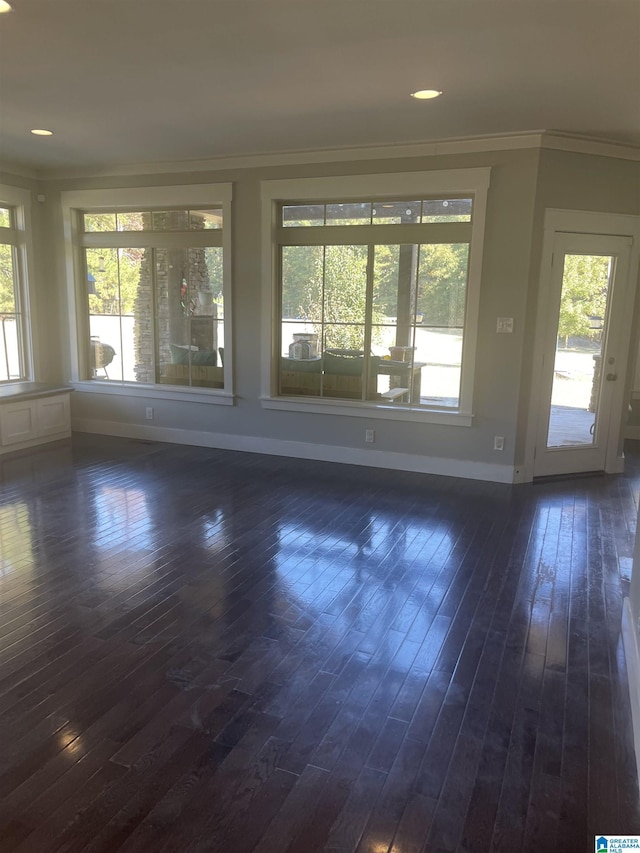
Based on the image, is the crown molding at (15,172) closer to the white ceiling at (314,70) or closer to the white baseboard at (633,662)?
the white ceiling at (314,70)

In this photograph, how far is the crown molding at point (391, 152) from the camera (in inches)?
183

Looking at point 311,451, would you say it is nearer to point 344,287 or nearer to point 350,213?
point 344,287

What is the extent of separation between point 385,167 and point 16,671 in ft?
15.0

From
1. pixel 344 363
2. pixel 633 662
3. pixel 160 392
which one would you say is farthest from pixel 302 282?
pixel 633 662

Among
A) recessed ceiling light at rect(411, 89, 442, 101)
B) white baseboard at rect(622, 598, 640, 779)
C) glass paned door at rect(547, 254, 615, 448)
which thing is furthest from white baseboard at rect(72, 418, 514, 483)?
recessed ceiling light at rect(411, 89, 442, 101)

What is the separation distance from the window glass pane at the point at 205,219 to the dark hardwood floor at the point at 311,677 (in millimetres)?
2912

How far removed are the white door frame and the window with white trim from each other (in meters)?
5.32

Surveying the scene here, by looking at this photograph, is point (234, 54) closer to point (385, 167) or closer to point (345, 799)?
point (385, 167)

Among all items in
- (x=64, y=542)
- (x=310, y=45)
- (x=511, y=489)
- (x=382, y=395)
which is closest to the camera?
(x=310, y=45)

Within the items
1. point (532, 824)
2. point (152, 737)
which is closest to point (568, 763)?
point (532, 824)

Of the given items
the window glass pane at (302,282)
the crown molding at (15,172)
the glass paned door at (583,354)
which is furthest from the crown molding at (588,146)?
the crown molding at (15,172)

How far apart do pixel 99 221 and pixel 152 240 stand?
2.58 ft

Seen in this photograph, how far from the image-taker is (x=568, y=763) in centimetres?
202

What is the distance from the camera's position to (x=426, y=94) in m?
3.74
